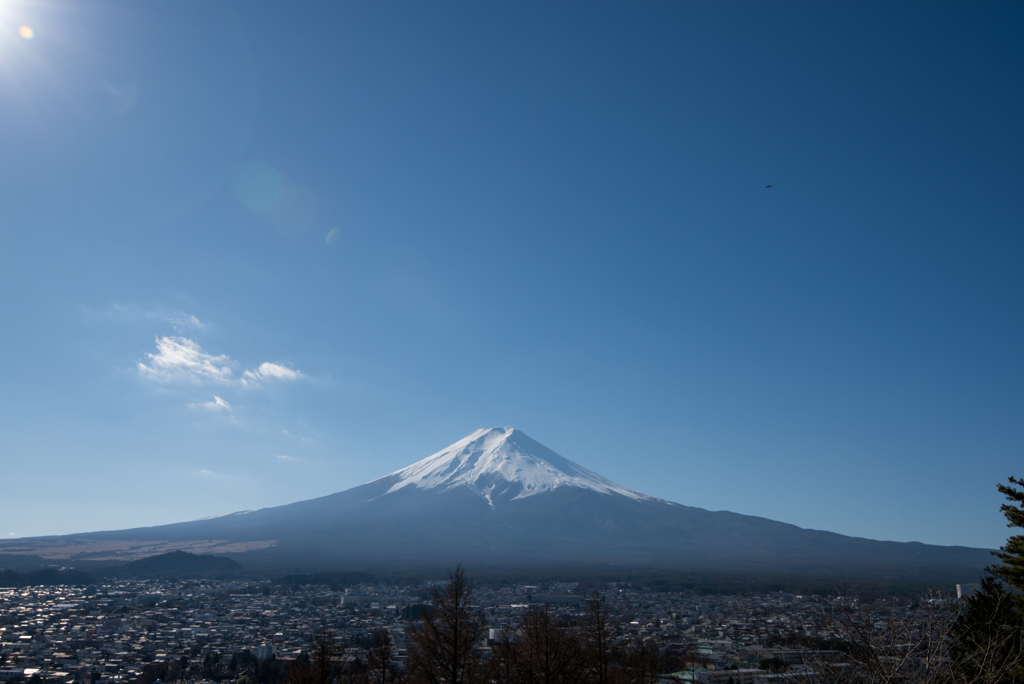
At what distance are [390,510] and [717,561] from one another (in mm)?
83019

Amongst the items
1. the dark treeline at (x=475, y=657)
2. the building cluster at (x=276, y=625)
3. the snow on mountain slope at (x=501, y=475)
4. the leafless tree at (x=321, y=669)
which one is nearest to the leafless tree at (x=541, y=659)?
the dark treeline at (x=475, y=657)

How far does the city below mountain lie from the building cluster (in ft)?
94.6

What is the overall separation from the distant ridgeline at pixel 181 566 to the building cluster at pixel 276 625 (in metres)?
14.3


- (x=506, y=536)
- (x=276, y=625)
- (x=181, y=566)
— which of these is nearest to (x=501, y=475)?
(x=506, y=536)

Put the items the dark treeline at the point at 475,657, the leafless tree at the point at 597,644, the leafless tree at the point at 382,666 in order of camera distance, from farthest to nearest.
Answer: the leafless tree at the point at 597,644 → the leafless tree at the point at 382,666 → the dark treeline at the point at 475,657

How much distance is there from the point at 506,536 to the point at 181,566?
237 ft

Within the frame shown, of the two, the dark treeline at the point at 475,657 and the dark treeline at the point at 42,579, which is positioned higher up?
the dark treeline at the point at 475,657

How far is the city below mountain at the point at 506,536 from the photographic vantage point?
328ft

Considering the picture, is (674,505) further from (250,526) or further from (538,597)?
(538,597)

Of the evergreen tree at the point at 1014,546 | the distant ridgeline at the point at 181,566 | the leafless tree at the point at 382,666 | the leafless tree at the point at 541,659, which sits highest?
the evergreen tree at the point at 1014,546

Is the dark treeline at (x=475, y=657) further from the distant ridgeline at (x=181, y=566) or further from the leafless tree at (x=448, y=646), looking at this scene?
the distant ridgeline at (x=181, y=566)

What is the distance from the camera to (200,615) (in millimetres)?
42500

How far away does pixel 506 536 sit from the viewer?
13600cm

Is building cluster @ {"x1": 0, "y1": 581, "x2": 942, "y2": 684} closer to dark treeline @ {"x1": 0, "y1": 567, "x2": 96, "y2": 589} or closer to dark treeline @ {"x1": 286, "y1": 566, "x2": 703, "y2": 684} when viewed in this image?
dark treeline @ {"x1": 286, "y1": 566, "x2": 703, "y2": 684}
